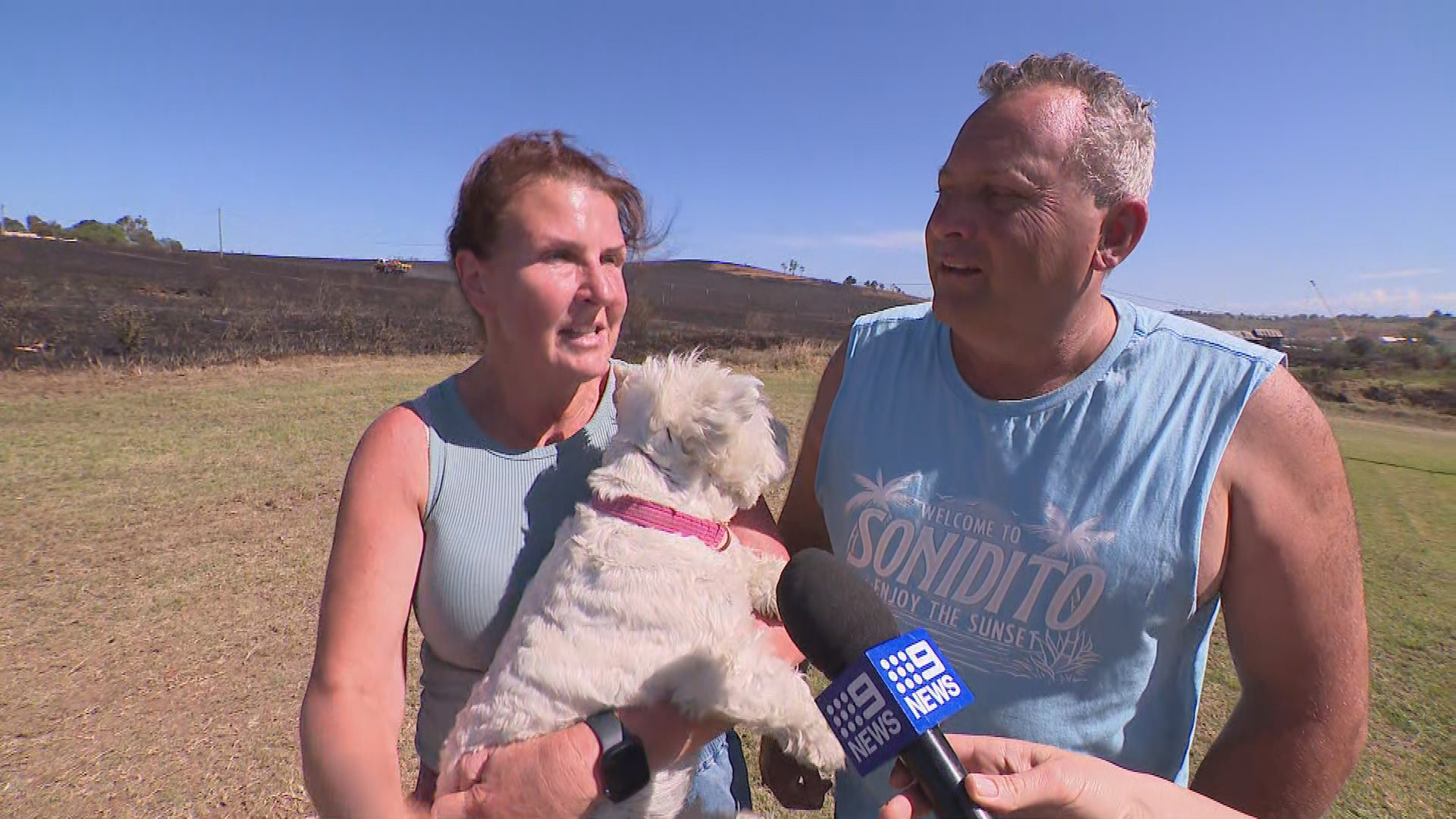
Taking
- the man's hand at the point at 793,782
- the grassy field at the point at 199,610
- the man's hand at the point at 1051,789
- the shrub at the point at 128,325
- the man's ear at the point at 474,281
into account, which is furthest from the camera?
the shrub at the point at 128,325

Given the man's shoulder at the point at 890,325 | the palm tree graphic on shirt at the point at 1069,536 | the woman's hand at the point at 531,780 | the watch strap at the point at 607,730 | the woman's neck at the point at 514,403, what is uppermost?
the man's shoulder at the point at 890,325

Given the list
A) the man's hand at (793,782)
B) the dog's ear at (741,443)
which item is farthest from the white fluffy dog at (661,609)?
the man's hand at (793,782)

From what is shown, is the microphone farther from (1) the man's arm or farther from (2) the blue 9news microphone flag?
(1) the man's arm

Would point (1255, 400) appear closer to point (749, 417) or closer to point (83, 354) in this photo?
point (749, 417)

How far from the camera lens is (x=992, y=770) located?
3.66ft

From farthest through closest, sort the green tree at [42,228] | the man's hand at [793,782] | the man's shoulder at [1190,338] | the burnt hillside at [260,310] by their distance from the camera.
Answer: the green tree at [42,228]
the burnt hillside at [260,310]
the man's hand at [793,782]
the man's shoulder at [1190,338]

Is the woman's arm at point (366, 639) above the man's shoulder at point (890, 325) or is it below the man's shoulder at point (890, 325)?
below

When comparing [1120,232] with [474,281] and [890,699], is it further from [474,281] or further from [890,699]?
Answer: [474,281]

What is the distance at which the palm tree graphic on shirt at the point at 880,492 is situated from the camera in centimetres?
174

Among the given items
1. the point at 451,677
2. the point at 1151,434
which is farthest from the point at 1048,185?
the point at 451,677

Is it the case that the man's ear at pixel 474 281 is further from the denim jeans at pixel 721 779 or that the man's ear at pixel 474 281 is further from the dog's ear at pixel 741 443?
the denim jeans at pixel 721 779

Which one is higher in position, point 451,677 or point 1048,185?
point 1048,185

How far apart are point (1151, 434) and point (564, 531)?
1344 mm

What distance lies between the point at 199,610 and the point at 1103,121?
243 inches
